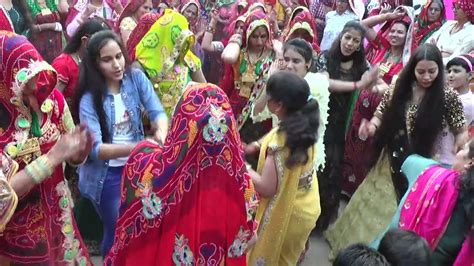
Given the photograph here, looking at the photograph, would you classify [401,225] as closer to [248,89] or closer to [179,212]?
[179,212]

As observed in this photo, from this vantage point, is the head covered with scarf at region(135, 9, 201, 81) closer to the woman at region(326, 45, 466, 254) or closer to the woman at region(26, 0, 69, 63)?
the woman at region(326, 45, 466, 254)

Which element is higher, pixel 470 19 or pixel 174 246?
pixel 470 19

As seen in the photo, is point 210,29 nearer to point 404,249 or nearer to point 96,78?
point 96,78

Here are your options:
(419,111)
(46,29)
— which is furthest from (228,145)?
(46,29)

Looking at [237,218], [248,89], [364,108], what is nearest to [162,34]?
[248,89]

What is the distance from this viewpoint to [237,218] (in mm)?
2689

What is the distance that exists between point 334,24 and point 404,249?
590 centimetres

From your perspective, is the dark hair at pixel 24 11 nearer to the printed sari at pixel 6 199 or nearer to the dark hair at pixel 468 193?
the printed sari at pixel 6 199

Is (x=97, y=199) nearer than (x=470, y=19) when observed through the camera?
Yes

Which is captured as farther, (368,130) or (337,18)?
(337,18)

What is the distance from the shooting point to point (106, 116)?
3.67m

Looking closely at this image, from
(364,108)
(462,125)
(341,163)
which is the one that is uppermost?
(462,125)

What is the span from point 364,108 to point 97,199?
2575 mm

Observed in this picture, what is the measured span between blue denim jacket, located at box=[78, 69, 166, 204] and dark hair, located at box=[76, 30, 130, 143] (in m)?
0.03
